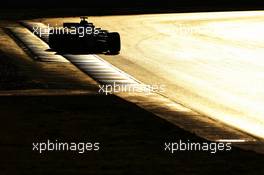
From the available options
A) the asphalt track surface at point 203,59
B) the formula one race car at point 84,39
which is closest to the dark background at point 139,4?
the asphalt track surface at point 203,59

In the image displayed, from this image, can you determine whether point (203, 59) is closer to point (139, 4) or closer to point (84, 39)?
point (84, 39)

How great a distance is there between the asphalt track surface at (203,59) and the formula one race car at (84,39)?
77 cm

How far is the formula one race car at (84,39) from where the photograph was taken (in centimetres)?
2980

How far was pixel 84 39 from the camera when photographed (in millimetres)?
30234

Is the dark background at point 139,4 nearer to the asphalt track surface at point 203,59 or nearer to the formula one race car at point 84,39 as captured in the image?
the asphalt track surface at point 203,59

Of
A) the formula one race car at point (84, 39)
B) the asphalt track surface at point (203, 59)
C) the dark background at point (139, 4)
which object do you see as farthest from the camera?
the dark background at point (139, 4)

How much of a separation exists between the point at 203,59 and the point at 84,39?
490 cm

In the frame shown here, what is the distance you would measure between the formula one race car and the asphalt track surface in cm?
77

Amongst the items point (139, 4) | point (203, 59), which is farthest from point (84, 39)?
point (139, 4)

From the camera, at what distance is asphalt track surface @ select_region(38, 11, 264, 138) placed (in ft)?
67.6

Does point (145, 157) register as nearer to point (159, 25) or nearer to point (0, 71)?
point (0, 71)

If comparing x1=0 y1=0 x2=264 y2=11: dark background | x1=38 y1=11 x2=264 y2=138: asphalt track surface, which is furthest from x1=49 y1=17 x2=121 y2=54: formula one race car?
x1=0 y1=0 x2=264 y2=11: dark background

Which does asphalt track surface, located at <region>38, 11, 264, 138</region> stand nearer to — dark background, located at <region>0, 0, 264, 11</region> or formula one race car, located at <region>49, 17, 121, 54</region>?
formula one race car, located at <region>49, 17, 121, 54</region>

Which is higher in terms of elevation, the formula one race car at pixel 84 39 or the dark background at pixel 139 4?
the formula one race car at pixel 84 39
